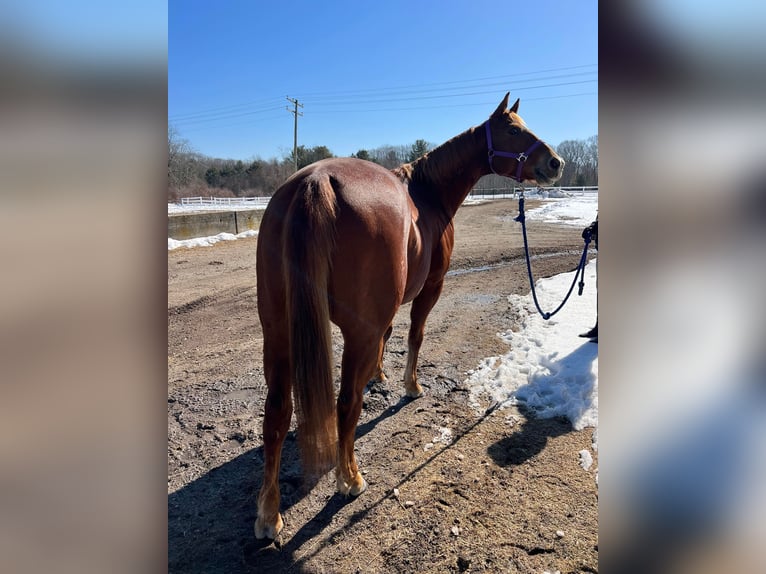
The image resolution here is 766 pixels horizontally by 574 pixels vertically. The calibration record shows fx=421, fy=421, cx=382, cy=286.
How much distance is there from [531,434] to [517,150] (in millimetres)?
2437

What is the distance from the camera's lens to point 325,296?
79.7 inches

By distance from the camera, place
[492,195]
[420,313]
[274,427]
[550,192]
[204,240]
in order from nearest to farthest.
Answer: [274,427]
[420,313]
[204,240]
[550,192]
[492,195]

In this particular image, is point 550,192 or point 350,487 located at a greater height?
point 550,192

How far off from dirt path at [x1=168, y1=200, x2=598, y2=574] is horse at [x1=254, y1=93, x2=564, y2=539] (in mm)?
216

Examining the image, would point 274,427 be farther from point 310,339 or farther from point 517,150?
point 517,150

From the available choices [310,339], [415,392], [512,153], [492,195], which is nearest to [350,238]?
[310,339]

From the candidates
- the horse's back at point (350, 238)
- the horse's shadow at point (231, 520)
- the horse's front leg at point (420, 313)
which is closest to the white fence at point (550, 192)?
the horse's front leg at point (420, 313)

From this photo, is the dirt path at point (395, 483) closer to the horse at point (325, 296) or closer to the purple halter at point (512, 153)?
the horse at point (325, 296)

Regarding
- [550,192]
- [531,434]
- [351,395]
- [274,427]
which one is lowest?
[531,434]

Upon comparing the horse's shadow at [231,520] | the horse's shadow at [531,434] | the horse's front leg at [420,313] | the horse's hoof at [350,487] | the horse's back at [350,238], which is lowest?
the horse's shadow at [231,520]

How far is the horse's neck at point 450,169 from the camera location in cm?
374

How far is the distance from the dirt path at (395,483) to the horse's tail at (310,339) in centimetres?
60

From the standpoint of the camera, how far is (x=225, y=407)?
3443mm
